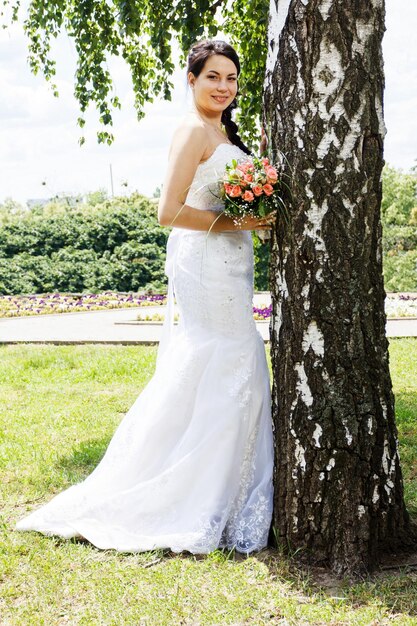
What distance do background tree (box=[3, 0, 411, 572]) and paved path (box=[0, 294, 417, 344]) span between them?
671 cm

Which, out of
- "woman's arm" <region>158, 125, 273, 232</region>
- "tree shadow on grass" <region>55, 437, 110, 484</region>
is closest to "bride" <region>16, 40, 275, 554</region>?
"woman's arm" <region>158, 125, 273, 232</region>

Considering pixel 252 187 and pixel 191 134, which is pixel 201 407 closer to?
pixel 252 187

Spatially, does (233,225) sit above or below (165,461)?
above

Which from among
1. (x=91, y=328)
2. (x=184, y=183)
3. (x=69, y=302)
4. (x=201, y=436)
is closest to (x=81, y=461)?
(x=201, y=436)

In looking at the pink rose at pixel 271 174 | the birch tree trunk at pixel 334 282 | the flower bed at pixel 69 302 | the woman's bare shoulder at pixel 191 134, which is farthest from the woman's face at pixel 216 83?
the flower bed at pixel 69 302

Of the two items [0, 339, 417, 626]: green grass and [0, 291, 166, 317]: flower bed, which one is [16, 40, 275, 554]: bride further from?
[0, 291, 166, 317]: flower bed

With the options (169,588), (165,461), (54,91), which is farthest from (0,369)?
(169,588)

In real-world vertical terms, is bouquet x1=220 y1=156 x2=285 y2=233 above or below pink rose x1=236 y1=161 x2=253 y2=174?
below

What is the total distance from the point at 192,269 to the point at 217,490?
1.06m

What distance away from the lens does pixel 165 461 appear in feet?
12.6

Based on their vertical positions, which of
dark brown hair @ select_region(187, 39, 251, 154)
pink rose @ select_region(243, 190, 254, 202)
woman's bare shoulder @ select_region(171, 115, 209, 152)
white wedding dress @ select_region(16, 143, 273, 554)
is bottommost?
white wedding dress @ select_region(16, 143, 273, 554)

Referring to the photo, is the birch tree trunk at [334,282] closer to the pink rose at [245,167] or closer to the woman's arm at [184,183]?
the pink rose at [245,167]

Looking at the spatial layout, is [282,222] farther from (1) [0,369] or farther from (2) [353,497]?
(1) [0,369]

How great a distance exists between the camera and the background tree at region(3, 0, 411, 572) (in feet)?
10.6
